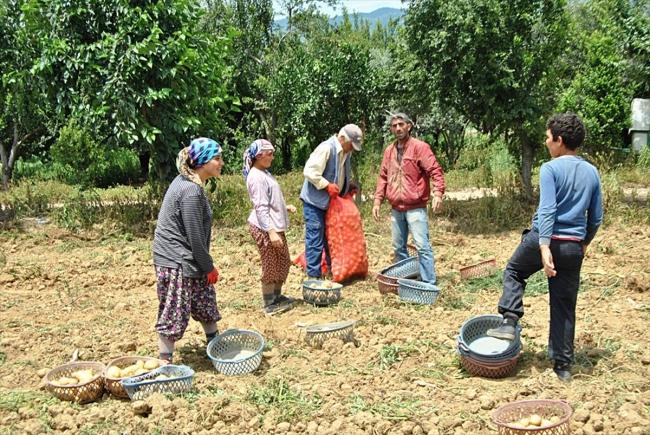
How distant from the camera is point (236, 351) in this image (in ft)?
16.0

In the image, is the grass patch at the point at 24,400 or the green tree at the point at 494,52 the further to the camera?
the green tree at the point at 494,52

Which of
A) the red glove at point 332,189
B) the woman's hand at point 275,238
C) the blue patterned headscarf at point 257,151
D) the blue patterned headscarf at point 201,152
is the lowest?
the woman's hand at point 275,238

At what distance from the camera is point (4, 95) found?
1096 cm

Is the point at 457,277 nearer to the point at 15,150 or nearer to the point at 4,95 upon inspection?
the point at 4,95

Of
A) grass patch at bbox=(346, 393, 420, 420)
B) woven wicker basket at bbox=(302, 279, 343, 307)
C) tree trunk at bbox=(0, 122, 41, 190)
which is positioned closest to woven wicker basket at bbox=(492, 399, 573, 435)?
grass patch at bbox=(346, 393, 420, 420)

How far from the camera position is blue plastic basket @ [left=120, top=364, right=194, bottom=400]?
396 cm

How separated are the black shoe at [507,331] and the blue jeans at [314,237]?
2.78 meters

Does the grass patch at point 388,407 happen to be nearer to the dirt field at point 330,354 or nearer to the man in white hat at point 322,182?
the dirt field at point 330,354

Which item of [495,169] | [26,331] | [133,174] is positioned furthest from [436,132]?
[26,331]

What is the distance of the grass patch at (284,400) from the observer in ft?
12.7

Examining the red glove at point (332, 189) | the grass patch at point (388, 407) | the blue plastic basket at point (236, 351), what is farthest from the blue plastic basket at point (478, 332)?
the red glove at point (332, 189)

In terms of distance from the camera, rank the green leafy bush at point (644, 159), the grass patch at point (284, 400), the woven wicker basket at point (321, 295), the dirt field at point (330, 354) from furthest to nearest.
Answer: the green leafy bush at point (644, 159)
the woven wicker basket at point (321, 295)
the grass patch at point (284, 400)
the dirt field at point (330, 354)

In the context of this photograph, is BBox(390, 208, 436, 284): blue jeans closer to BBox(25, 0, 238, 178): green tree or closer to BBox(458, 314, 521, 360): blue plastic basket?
BBox(458, 314, 521, 360): blue plastic basket

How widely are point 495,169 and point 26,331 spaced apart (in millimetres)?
13531
